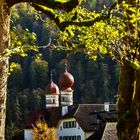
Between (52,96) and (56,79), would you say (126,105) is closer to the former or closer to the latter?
(52,96)

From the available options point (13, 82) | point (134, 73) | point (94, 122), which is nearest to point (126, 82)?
point (134, 73)

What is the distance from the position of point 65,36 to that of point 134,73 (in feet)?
6.82

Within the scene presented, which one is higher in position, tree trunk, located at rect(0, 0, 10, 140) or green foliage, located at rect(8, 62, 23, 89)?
green foliage, located at rect(8, 62, 23, 89)

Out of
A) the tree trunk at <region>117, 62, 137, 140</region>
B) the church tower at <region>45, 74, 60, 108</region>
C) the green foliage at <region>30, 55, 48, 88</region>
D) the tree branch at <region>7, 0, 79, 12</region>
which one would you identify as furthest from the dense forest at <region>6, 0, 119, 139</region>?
the tree branch at <region>7, 0, 79, 12</region>

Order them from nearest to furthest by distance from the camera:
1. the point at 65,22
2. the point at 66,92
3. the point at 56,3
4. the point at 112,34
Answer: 1. the point at 56,3
2. the point at 65,22
3. the point at 112,34
4. the point at 66,92

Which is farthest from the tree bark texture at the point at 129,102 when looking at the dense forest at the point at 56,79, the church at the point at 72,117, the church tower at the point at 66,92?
the dense forest at the point at 56,79

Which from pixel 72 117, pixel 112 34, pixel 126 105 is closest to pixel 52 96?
pixel 72 117

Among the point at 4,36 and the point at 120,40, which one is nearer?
the point at 4,36

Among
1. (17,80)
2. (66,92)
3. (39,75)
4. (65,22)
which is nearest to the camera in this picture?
(65,22)

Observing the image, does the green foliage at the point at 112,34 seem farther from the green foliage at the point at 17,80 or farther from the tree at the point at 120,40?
the green foliage at the point at 17,80

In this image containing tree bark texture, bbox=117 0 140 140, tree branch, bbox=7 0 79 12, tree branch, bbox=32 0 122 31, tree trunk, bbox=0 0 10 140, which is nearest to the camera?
tree trunk, bbox=0 0 10 140

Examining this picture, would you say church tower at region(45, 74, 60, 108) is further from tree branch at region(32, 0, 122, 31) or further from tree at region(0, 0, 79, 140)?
tree at region(0, 0, 79, 140)

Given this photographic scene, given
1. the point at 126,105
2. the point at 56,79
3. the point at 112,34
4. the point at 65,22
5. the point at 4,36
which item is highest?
the point at 56,79

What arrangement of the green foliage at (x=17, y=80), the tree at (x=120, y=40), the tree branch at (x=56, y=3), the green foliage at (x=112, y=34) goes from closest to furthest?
the tree branch at (x=56, y=3)
the tree at (x=120, y=40)
the green foliage at (x=112, y=34)
the green foliage at (x=17, y=80)
